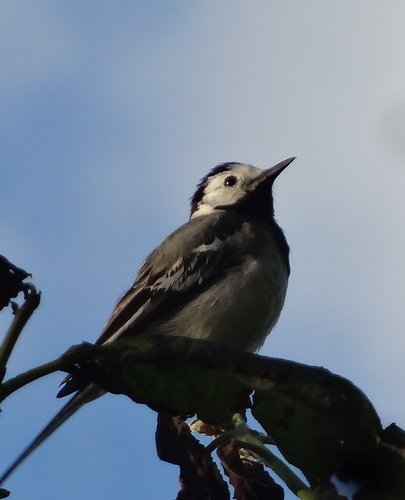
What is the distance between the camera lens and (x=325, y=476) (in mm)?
2033

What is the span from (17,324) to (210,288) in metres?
4.47

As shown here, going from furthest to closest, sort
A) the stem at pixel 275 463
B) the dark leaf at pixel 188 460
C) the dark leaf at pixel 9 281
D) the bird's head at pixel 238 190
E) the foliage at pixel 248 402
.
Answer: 1. the bird's head at pixel 238 190
2. the dark leaf at pixel 188 460
3. the dark leaf at pixel 9 281
4. the foliage at pixel 248 402
5. the stem at pixel 275 463

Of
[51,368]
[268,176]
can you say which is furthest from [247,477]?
[268,176]

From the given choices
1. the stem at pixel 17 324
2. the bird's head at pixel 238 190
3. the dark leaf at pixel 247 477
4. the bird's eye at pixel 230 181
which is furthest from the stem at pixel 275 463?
the bird's eye at pixel 230 181

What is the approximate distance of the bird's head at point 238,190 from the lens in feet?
27.3

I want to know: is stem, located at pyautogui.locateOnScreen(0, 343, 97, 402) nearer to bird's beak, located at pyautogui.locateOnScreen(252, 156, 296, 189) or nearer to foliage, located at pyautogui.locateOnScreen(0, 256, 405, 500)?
foliage, located at pyautogui.locateOnScreen(0, 256, 405, 500)

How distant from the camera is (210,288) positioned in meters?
6.47

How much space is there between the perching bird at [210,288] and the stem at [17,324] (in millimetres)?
3304

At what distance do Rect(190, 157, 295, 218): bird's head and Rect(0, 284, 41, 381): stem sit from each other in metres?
5.95

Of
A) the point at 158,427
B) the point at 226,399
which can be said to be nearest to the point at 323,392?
the point at 226,399

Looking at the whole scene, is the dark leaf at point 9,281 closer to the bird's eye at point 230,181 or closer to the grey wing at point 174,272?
the grey wing at point 174,272

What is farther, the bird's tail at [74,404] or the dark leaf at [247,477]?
the bird's tail at [74,404]

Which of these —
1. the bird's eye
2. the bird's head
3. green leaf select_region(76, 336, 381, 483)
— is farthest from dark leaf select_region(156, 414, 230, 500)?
the bird's eye

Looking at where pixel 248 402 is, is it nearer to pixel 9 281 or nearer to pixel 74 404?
pixel 9 281
